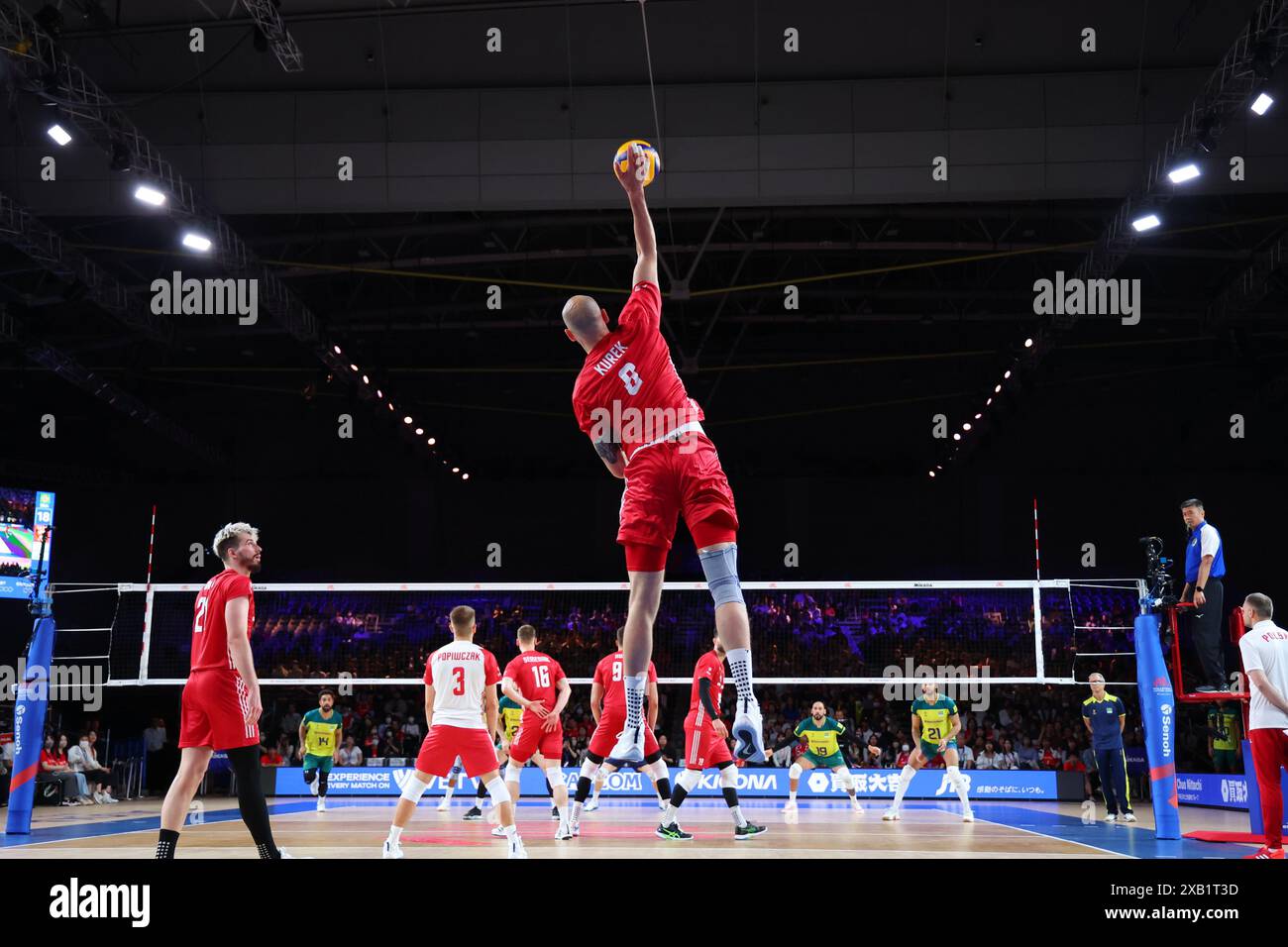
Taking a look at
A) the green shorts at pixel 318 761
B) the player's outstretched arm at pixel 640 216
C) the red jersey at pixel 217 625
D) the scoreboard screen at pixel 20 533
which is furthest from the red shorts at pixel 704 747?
the scoreboard screen at pixel 20 533

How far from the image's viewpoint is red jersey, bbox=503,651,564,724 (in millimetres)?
12094

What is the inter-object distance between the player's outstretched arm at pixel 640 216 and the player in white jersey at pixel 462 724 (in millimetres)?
4204

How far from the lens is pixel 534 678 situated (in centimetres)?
1213

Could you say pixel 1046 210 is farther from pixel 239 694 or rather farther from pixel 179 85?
pixel 239 694

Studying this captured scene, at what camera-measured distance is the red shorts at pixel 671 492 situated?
493 centimetres

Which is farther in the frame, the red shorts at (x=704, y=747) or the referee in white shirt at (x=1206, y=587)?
the red shorts at (x=704, y=747)

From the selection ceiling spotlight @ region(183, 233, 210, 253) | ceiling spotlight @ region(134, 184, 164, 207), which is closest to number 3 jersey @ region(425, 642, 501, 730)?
ceiling spotlight @ region(134, 184, 164, 207)

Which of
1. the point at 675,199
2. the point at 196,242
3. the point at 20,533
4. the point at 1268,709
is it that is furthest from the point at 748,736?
the point at 20,533

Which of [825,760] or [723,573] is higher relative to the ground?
[723,573]

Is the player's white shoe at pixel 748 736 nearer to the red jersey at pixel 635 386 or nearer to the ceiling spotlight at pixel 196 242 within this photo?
the red jersey at pixel 635 386

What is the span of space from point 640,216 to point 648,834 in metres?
8.44

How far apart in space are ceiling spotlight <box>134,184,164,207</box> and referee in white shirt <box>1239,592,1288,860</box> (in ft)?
46.0

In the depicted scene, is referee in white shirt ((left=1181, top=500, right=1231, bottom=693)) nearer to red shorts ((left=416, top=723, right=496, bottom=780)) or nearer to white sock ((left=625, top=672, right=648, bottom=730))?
red shorts ((left=416, top=723, right=496, bottom=780))

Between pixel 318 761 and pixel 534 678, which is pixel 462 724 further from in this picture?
pixel 318 761
